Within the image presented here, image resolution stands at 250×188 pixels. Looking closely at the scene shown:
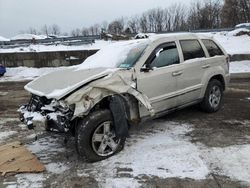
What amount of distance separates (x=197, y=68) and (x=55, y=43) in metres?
18.0

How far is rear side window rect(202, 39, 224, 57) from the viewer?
24.7ft

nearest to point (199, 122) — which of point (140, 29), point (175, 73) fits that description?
point (175, 73)

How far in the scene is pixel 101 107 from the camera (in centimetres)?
540

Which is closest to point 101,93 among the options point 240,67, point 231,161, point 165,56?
point 165,56

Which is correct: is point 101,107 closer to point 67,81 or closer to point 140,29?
point 67,81

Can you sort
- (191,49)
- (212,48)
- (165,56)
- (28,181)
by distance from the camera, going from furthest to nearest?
1. (212,48)
2. (191,49)
3. (165,56)
4. (28,181)

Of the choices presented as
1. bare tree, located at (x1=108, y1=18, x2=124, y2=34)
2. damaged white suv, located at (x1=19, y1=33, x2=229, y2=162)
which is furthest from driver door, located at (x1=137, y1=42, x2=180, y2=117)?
bare tree, located at (x1=108, y1=18, x2=124, y2=34)

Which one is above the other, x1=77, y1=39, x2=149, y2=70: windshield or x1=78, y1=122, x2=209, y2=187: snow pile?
x1=77, y1=39, x2=149, y2=70: windshield

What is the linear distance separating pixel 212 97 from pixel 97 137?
10.9ft

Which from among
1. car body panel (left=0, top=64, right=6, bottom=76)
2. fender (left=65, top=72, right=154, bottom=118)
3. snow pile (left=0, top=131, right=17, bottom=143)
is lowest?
snow pile (left=0, top=131, right=17, bottom=143)

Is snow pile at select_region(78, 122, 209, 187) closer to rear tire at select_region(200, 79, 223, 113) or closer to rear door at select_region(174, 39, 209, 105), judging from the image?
rear door at select_region(174, 39, 209, 105)

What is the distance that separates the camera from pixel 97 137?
5.18 meters

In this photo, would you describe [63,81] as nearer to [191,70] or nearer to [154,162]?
[154,162]

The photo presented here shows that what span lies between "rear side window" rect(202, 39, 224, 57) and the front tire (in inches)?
127
